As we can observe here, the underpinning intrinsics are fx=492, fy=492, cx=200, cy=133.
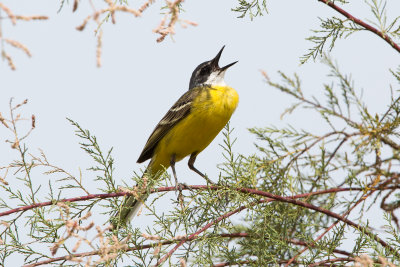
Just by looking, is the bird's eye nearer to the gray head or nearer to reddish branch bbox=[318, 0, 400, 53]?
the gray head

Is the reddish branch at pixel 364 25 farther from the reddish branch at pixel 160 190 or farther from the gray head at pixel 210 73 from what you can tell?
the gray head at pixel 210 73

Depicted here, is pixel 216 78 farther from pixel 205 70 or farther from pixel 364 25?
pixel 364 25

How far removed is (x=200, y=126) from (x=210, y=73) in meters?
1.53

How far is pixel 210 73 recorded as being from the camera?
22.8 feet

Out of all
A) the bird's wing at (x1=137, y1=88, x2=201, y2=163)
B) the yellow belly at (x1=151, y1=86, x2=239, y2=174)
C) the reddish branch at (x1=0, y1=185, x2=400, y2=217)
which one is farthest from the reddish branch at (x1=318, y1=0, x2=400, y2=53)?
the bird's wing at (x1=137, y1=88, x2=201, y2=163)

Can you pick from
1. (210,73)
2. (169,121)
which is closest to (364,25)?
(169,121)

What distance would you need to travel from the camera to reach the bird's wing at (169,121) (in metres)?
5.92

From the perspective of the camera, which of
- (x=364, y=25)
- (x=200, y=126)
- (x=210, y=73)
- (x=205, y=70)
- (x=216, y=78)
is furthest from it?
(x=205, y=70)

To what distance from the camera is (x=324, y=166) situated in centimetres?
376

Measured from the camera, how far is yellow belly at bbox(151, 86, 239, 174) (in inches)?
221

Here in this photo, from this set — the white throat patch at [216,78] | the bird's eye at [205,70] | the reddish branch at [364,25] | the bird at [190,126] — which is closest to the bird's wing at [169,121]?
the bird at [190,126]

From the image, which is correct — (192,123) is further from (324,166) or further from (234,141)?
(324,166)

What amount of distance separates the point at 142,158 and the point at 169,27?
4.32 metres

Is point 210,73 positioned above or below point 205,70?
below
